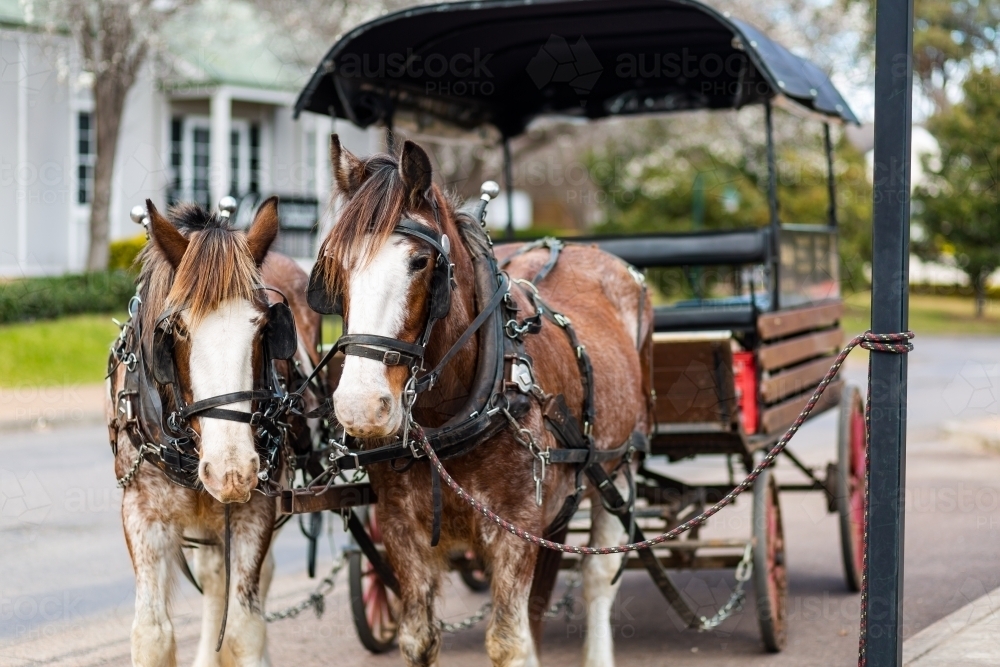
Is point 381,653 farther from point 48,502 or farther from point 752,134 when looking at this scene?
point 752,134

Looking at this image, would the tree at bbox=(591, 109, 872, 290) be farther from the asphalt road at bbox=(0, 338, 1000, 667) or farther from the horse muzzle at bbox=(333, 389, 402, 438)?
the horse muzzle at bbox=(333, 389, 402, 438)

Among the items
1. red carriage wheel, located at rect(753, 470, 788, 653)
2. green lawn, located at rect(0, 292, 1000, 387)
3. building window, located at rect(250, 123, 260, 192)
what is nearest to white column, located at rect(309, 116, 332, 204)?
building window, located at rect(250, 123, 260, 192)

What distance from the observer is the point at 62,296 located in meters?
16.8

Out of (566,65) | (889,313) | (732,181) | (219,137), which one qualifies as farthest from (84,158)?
(889,313)

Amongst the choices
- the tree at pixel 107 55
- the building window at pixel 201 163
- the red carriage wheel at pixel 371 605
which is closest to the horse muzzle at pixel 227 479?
the red carriage wheel at pixel 371 605

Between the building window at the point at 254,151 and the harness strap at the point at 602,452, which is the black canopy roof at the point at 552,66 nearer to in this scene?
the harness strap at the point at 602,452

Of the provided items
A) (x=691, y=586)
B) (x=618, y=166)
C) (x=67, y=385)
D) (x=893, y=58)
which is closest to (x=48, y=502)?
(x=691, y=586)

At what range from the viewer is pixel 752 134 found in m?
25.0

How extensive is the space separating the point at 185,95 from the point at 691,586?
18733 millimetres

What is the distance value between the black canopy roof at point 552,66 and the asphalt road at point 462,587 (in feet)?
8.28

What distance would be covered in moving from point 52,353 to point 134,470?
11853mm

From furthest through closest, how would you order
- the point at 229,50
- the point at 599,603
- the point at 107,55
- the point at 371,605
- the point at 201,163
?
1. the point at 229,50
2. the point at 201,163
3. the point at 107,55
4. the point at 371,605
5. the point at 599,603

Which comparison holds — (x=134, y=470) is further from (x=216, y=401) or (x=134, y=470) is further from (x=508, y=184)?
(x=508, y=184)

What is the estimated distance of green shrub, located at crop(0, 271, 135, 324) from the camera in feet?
53.2
